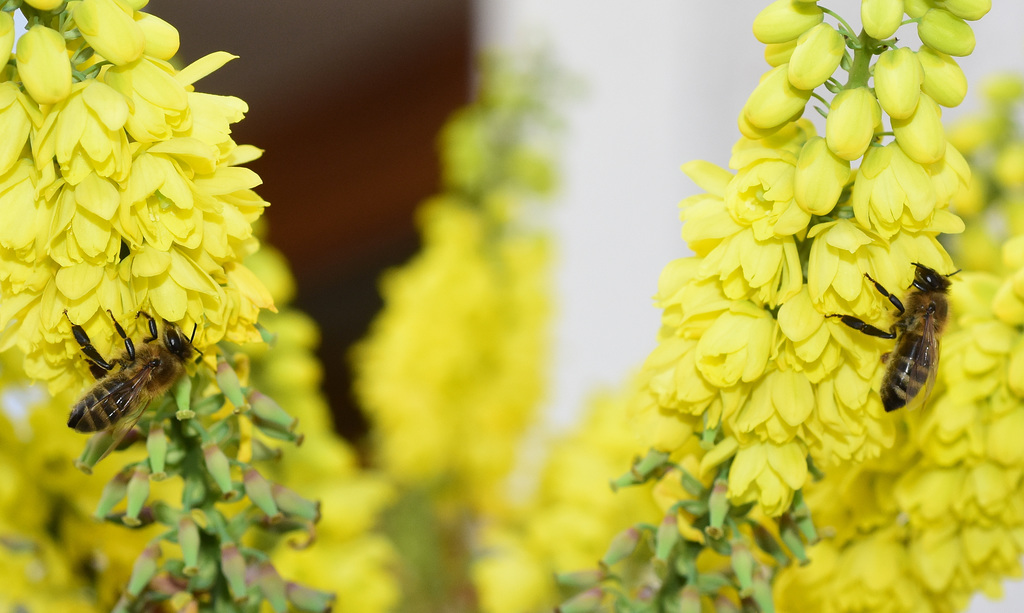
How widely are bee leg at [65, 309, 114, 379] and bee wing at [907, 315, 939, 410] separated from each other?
0.49m

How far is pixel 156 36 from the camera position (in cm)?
49

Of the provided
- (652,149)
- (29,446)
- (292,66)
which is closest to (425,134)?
(292,66)

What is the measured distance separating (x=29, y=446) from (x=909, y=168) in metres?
0.73

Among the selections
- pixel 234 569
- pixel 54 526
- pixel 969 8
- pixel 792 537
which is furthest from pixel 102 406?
pixel 969 8

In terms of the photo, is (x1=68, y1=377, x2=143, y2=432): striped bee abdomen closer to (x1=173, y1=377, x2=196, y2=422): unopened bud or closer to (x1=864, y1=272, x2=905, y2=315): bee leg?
(x1=173, y1=377, x2=196, y2=422): unopened bud

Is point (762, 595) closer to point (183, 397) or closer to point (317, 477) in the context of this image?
point (183, 397)

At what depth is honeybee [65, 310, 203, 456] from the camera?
512mm

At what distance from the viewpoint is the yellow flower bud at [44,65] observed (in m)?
0.45

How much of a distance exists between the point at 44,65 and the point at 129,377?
177 millimetres

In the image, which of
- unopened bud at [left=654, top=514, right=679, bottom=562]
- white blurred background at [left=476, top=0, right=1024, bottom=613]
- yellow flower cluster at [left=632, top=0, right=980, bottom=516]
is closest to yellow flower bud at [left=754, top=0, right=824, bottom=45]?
yellow flower cluster at [left=632, top=0, right=980, bottom=516]

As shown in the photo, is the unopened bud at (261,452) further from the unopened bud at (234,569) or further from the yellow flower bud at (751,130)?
the yellow flower bud at (751,130)

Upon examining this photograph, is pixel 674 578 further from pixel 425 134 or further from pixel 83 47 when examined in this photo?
pixel 425 134

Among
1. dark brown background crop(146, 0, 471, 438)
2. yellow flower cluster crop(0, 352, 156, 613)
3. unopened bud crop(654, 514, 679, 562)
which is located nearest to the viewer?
unopened bud crop(654, 514, 679, 562)

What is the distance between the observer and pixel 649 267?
2293 mm
